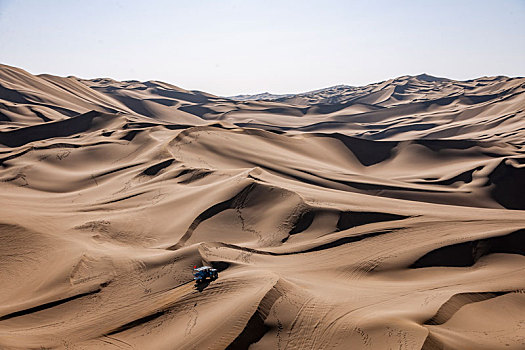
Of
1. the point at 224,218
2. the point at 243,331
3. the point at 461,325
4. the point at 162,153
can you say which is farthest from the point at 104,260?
the point at 162,153

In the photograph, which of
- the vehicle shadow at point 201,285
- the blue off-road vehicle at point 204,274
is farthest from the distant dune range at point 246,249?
the blue off-road vehicle at point 204,274

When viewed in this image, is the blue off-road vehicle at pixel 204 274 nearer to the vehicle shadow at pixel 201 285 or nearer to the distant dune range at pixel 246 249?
the vehicle shadow at pixel 201 285

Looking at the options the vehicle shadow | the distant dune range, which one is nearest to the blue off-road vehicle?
the vehicle shadow

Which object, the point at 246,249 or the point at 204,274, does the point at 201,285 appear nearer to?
the point at 204,274

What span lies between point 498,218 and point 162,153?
15.2m

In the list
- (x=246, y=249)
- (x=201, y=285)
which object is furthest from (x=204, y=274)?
(x=246, y=249)

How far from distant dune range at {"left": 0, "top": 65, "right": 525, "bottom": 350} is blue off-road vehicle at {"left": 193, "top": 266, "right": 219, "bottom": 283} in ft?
0.59

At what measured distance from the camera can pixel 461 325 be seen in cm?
801

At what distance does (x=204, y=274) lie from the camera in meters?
9.49

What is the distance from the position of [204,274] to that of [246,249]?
8.25 ft

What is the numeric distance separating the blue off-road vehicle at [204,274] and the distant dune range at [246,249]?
0.18 metres

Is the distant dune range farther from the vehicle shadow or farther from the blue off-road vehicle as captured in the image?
the blue off-road vehicle

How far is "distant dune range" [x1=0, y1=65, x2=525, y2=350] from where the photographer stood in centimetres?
808

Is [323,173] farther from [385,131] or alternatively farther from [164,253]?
[385,131]
